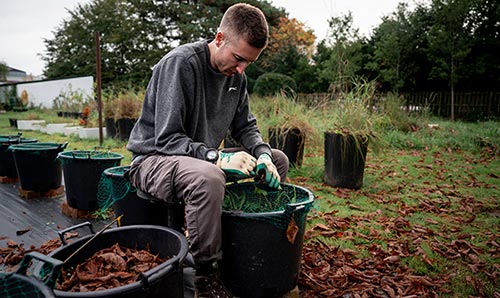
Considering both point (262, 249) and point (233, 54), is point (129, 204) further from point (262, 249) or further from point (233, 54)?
point (233, 54)

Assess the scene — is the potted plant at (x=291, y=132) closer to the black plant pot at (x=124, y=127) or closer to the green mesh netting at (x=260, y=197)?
the green mesh netting at (x=260, y=197)

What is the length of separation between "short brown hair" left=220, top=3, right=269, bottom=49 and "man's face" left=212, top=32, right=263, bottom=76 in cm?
3

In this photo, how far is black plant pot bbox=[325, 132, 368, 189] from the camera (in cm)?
357

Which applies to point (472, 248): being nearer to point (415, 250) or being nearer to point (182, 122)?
point (415, 250)

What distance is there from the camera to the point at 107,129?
769 cm

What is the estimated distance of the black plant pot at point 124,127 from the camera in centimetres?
680

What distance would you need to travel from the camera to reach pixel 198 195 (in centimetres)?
134

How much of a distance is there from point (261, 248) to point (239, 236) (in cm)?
10

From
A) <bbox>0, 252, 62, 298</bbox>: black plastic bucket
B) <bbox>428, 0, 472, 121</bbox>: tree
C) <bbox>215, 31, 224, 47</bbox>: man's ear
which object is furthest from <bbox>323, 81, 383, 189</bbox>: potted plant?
<bbox>428, 0, 472, 121</bbox>: tree

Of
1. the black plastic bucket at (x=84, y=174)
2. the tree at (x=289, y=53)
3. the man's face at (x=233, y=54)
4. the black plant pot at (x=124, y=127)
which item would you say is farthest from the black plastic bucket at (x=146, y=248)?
the tree at (x=289, y=53)

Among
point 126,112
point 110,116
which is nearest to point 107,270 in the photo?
point 126,112

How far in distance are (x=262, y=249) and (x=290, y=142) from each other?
290 centimetres

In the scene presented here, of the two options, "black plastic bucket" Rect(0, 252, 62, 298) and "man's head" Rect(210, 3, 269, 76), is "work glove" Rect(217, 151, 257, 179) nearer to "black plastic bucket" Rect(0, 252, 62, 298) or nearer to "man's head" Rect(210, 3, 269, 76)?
"man's head" Rect(210, 3, 269, 76)

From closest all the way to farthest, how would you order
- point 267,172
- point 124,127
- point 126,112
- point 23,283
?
1. point 23,283
2. point 267,172
3. point 124,127
4. point 126,112
